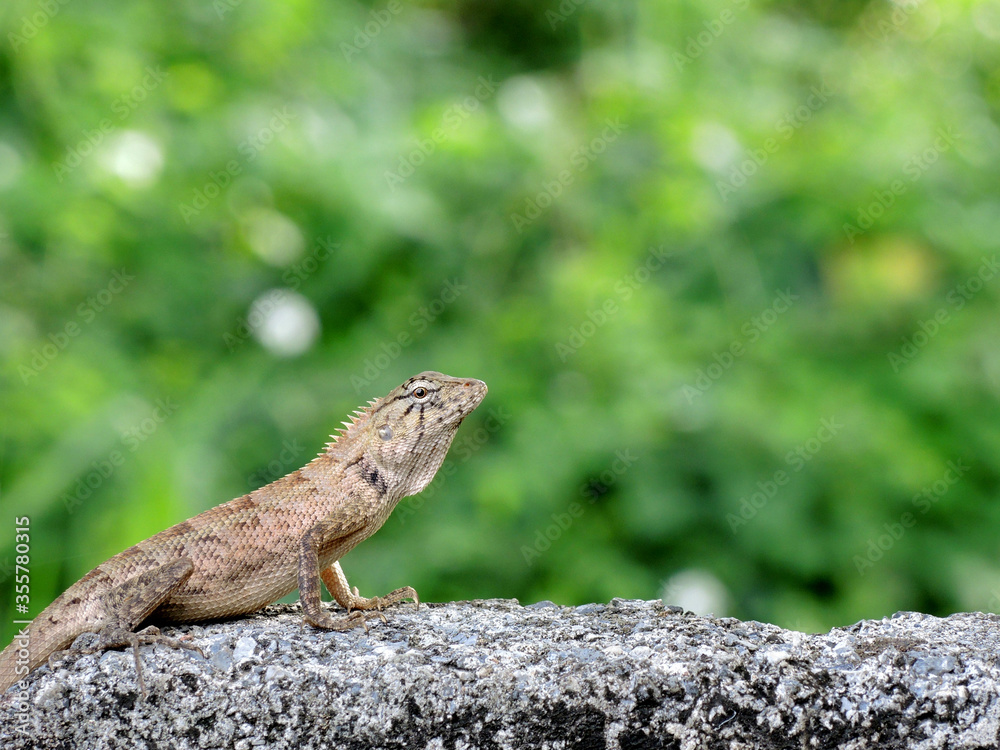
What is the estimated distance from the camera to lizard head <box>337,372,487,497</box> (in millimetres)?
4051

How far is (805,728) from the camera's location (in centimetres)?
277

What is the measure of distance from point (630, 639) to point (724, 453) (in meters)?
3.19

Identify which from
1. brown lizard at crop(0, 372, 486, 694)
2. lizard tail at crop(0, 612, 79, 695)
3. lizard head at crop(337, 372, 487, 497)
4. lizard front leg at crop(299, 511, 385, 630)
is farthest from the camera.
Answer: lizard head at crop(337, 372, 487, 497)

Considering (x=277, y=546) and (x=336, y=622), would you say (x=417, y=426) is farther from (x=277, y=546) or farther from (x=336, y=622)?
(x=336, y=622)

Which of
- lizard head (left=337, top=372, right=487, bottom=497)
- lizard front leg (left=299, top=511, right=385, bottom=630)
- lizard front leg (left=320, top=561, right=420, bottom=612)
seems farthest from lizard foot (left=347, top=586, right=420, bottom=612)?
lizard head (left=337, top=372, right=487, bottom=497)

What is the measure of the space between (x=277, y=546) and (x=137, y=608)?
575 millimetres

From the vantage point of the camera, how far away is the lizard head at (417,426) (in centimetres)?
405

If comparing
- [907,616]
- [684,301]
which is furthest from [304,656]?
[684,301]

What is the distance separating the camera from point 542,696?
9.30ft

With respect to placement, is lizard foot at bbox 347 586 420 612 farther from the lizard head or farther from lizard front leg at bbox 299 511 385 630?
the lizard head

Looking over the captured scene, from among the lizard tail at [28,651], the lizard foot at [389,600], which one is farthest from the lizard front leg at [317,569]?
the lizard tail at [28,651]

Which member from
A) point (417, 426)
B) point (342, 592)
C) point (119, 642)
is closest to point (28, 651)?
point (119, 642)

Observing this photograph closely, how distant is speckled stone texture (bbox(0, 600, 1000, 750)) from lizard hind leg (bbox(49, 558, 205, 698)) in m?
0.05

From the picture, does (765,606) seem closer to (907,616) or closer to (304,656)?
(907,616)
